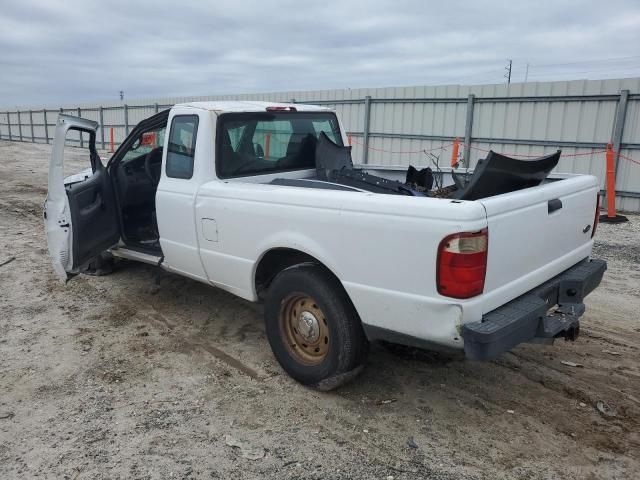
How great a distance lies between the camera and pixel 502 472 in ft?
9.30

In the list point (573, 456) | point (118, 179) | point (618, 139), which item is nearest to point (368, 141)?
point (618, 139)

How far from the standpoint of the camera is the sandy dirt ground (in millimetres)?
2922

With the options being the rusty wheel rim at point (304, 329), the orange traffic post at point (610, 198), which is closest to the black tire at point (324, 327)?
the rusty wheel rim at point (304, 329)

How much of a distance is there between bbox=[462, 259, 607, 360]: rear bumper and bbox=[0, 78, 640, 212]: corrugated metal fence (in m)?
8.31

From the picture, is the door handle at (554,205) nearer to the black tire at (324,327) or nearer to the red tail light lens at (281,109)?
the black tire at (324,327)

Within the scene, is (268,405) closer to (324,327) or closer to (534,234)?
(324,327)

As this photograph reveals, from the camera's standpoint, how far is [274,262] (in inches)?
155

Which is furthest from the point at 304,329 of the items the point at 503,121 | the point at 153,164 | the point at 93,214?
the point at 503,121

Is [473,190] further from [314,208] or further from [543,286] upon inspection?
[314,208]

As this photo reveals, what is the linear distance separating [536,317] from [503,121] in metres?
10.6

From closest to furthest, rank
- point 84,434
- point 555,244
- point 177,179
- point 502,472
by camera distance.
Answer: point 502,472 → point 84,434 → point 555,244 → point 177,179

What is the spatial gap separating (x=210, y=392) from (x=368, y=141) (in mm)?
12697

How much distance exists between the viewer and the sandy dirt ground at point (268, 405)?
115 inches

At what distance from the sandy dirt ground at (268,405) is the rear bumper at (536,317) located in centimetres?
62
